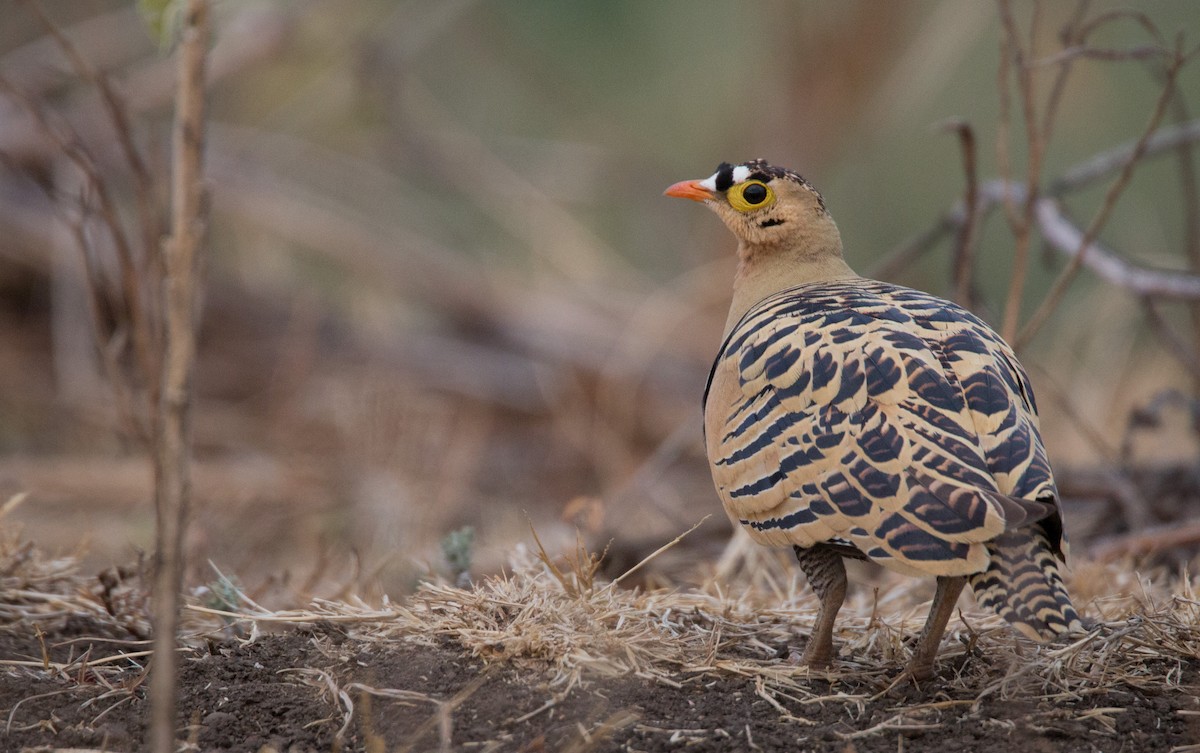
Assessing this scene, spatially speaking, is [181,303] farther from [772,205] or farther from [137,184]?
[772,205]

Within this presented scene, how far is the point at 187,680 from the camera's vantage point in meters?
2.98

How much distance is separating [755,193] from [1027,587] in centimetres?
185

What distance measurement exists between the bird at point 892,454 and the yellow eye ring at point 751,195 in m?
0.59

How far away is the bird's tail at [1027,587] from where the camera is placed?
2635mm

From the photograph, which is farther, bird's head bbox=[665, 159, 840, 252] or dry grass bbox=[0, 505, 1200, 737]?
bird's head bbox=[665, 159, 840, 252]

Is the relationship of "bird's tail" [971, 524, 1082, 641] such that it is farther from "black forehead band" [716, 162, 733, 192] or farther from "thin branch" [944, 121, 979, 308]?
"thin branch" [944, 121, 979, 308]

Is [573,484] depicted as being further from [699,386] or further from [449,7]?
[449,7]

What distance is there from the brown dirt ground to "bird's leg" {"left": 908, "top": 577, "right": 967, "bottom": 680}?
5 cm

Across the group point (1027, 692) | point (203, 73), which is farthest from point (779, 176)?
point (203, 73)

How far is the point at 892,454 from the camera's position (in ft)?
9.37

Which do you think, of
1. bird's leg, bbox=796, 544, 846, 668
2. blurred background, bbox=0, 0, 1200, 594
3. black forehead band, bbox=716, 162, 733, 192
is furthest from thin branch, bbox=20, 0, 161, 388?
bird's leg, bbox=796, 544, 846, 668

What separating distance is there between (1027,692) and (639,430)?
5.42 meters

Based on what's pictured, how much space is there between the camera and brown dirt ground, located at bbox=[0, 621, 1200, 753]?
2646mm

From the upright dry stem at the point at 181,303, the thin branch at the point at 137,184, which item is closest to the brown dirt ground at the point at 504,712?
the upright dry stem at the point at 181,303
